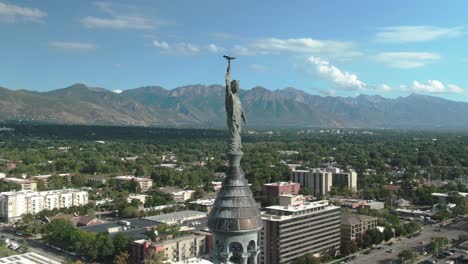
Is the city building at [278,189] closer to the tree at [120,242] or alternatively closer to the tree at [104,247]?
the tree at [120,242]

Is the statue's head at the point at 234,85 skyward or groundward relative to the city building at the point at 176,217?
skyward

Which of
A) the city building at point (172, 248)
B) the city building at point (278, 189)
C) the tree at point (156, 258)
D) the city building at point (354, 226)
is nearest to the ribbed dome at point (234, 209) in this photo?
the tree at point (156, 258)

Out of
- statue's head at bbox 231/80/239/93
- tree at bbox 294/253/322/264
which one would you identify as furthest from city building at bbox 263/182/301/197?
statue's head at bbox 231/80/239/93

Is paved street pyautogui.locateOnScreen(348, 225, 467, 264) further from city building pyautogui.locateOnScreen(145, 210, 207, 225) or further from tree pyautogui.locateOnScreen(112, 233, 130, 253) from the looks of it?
tree pyautogui.locateOnScreen(112, 233, 130, 253)

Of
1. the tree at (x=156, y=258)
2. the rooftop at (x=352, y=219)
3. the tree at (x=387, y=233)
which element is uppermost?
the rooftop at (x=352, y=219)

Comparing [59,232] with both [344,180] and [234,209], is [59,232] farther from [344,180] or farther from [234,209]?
[344,180]
